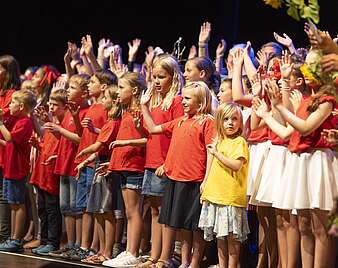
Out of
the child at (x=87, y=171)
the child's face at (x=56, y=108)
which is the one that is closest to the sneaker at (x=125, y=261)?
the child at (x=87, y=171)

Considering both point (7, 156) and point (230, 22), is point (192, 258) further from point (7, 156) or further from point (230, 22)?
point (230, 22)

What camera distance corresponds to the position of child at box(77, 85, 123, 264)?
5.57 metres

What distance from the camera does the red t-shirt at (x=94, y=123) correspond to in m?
5.78

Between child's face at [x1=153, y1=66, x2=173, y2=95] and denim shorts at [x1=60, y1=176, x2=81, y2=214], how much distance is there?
1004 millimetres

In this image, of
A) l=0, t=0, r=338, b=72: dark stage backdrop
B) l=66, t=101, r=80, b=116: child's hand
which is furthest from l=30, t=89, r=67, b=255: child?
l=0, t=0, r=338, b=72: dark stage backdrop

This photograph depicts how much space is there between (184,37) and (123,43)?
78 cm

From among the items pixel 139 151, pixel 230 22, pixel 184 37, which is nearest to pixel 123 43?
pixel 184 37

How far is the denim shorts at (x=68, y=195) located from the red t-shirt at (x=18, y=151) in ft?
1.23

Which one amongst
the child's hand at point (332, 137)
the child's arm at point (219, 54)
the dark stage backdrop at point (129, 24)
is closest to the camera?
the child's hand at point (332, 137)

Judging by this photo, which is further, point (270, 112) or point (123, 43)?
point (123, 43)

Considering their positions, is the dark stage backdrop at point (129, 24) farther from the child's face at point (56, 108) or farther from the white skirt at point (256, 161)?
the white skirt at point (256, 161)

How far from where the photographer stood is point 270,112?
4.94 m

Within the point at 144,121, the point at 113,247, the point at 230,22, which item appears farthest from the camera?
the point at 230,22

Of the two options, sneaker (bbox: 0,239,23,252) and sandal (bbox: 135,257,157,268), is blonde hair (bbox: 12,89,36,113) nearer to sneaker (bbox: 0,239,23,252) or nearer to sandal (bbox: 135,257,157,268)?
sneaker (bbox: 0,239,23,252)
